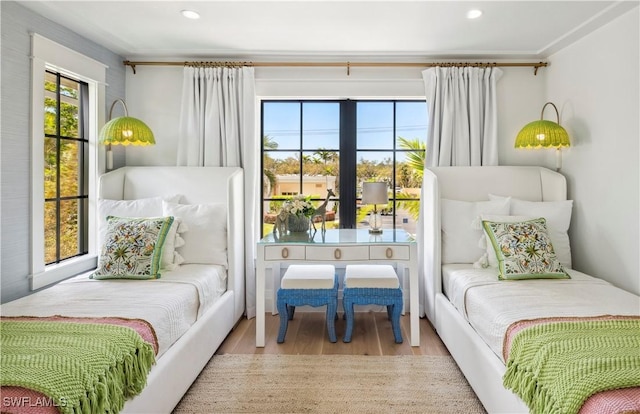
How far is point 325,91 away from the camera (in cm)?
357

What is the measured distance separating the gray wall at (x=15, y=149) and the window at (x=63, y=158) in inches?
1.7

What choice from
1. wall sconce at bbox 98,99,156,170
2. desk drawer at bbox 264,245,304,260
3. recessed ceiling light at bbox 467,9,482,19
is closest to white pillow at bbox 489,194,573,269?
recessed ceiling light at bbox 467,9,482,19

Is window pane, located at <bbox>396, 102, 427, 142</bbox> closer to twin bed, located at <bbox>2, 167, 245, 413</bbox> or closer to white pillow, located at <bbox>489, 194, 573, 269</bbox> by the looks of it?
white pillow, located at <bbox>489, 194, 573, 269</bbox>

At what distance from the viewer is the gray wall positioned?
230 centimetres

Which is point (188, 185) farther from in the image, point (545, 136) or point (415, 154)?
point (545, 136)

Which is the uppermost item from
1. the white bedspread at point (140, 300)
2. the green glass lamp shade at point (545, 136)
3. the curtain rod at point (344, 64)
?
the curtain rod at point (344, 64)

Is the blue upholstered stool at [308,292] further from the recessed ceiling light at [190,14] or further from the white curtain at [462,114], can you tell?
the recessed ceiling light at [190,14]

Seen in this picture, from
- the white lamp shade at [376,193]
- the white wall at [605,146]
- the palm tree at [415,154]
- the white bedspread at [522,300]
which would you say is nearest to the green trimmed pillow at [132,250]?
the white lamp shade at [376,193]

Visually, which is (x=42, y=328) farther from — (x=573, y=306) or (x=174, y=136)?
(x=573, y=306)

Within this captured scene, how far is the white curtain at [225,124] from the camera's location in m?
3.45

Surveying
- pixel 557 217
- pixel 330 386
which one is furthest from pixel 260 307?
pixel 557 217

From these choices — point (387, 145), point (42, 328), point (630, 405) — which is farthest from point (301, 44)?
point (630, 405)

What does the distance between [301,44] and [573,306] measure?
8.72 ft

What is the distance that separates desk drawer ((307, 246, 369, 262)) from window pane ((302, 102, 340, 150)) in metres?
1.31
